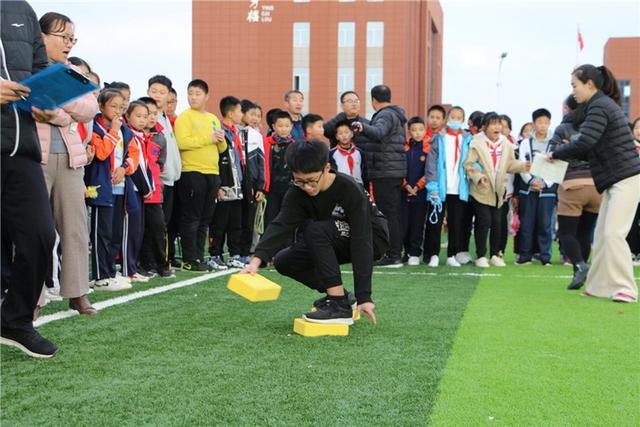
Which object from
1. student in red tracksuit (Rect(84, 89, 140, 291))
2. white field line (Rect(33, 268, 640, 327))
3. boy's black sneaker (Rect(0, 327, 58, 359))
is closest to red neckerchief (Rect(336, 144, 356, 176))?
white field line (Rect(33, 268, 640, 327))

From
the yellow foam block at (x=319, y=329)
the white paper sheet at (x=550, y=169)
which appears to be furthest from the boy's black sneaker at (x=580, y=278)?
the yellow foam block at (x=319, y=329)

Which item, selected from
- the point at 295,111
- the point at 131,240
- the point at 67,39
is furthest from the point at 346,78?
the point at 67,39

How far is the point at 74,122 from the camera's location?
5.09 metres

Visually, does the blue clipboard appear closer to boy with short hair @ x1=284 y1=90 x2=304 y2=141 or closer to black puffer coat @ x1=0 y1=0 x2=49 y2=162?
black puffer coat @ x1=0 y1=0 x2=49 y2=162

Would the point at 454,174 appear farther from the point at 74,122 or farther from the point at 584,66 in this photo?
the point at 74,122

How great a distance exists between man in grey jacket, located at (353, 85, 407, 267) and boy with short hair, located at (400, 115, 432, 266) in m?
0.41

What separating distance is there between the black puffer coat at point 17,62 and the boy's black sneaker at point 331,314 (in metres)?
1.86

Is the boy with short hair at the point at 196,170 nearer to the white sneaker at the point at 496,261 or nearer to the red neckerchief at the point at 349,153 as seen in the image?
the red neckerchief at the point at 349,153

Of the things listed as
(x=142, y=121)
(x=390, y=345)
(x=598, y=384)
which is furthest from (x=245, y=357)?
(x=142, y=121)

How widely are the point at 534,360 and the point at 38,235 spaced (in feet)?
8.70

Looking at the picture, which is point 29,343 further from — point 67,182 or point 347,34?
point 347,34

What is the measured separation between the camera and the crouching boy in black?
4.91 meters

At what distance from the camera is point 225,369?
3926mm

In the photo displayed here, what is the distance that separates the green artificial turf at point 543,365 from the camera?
326cm
